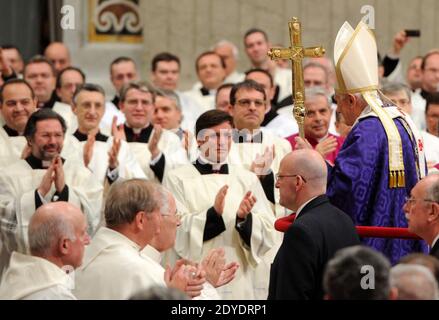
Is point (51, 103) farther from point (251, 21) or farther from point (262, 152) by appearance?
point (251, 21)

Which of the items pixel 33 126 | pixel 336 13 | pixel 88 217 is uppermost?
pixel 336 13

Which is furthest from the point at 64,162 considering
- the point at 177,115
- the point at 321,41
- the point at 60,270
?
the point at 321,41

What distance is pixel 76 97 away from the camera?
416 inches

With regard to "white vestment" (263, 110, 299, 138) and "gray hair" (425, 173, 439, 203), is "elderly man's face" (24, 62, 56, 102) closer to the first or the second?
"white vestment" (263, 110, 299, 138)

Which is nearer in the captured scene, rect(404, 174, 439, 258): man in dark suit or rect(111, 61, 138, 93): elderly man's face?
rect(404, 174, 439, 258): man in dark suit

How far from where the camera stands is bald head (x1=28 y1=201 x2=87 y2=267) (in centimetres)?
604

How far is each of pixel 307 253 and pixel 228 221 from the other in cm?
290

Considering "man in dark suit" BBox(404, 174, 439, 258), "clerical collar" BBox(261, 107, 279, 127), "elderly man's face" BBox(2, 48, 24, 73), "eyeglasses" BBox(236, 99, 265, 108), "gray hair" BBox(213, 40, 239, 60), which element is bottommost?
"man in dark suit" BBox(404, 174, 439, 258)

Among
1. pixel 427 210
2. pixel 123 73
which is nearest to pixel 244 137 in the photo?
pixel 123 73

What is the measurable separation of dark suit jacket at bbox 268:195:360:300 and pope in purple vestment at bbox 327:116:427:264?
0.84 metres

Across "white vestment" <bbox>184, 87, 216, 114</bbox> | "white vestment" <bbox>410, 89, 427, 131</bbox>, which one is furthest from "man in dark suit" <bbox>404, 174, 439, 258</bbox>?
"white vestment" <bbox>184, 87, 216, 114</bbox>
